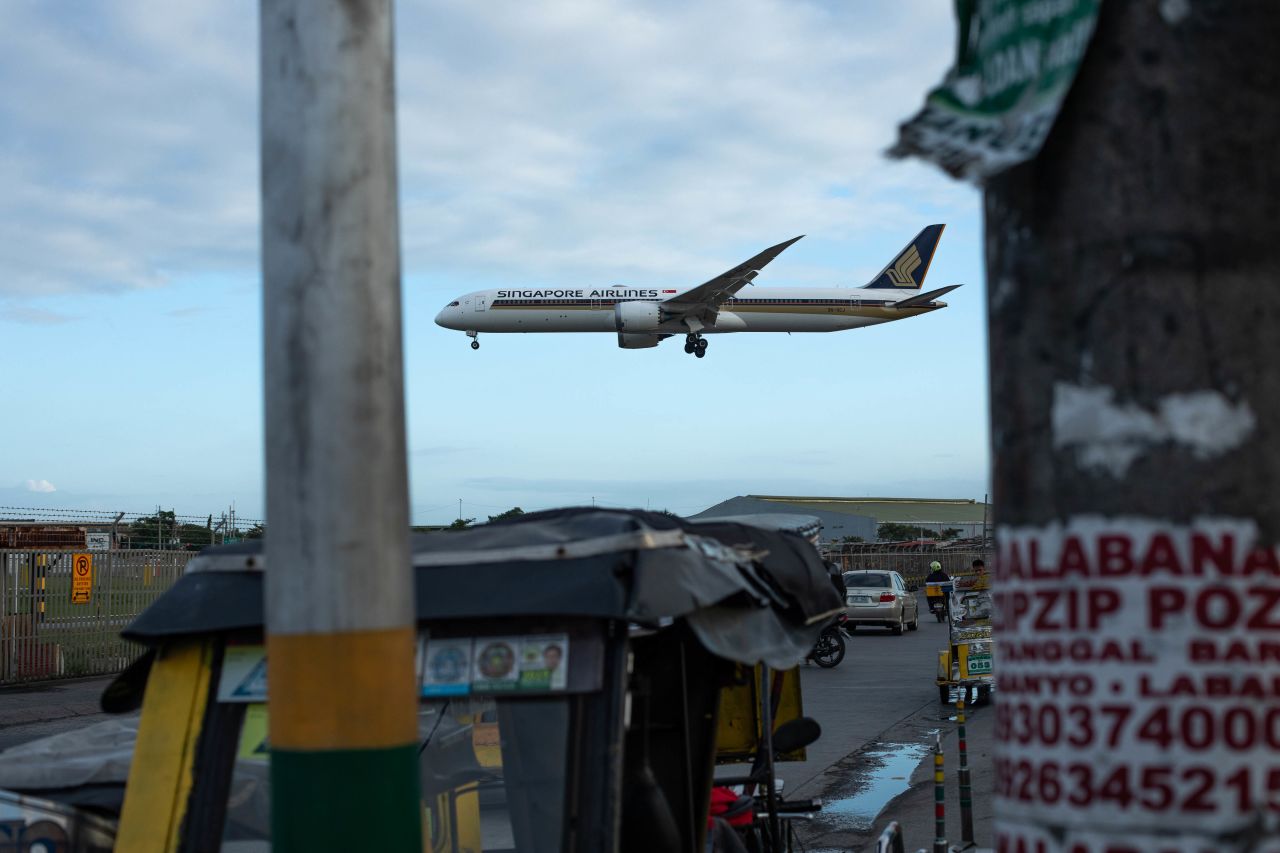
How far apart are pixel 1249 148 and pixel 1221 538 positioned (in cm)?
61

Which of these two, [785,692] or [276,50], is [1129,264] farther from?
[785,692]

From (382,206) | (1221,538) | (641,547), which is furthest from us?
(641,547)

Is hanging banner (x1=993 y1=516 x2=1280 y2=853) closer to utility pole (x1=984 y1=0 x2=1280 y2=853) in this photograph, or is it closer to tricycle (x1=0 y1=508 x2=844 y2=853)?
utility pole (x1=984 y1=0 x2=1280 y2=853)

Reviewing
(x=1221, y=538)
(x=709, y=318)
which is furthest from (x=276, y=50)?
(x=709, y=318)

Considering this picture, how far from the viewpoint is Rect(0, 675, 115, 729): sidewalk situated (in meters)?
19.1

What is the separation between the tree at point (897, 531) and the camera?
11112 centimetres

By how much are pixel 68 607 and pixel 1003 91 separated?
2497 centimetres

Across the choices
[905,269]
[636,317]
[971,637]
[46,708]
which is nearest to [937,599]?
[636,317]

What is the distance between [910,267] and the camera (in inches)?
2297

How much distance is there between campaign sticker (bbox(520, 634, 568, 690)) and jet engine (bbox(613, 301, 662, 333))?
135 ft

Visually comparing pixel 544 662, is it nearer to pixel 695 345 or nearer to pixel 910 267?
pixel 695 345

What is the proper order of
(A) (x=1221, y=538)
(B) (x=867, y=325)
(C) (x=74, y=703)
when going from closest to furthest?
(A) (x=1221, y=538), (C) (x=74, y=703), (B) (x=867, y=325)

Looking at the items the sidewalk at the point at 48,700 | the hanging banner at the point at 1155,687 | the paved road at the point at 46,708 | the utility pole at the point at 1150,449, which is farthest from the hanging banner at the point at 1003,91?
the sidewalk at the point at 48,700

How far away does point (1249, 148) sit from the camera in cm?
227
